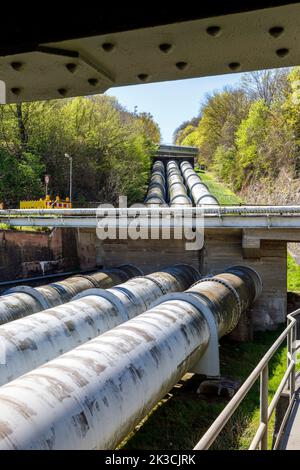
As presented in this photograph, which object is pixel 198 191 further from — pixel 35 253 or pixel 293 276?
pixel 35 253

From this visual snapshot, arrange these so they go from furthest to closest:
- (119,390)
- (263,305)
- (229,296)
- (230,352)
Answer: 1. (263,305)
2. (230,352)
3. (229,296)
4. (119,390)

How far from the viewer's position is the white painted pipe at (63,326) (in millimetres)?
7523

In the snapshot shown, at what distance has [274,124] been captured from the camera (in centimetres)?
3550

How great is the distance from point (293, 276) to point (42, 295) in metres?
15.9

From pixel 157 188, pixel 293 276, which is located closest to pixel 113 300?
pixel 293 276

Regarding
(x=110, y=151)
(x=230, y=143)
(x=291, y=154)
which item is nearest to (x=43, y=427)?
(x=291, y=154)

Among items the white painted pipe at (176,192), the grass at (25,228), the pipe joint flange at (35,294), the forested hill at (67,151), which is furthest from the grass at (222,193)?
the pipe joint flange at (35,294)

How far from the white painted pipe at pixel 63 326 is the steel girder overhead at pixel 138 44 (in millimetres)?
5731

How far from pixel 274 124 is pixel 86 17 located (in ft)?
119

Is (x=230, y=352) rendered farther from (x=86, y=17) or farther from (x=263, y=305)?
(x=86, y=17)

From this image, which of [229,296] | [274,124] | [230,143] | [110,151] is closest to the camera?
[229,296]

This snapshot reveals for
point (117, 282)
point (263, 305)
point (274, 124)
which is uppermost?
point (274, 124)

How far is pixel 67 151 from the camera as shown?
34625 millimetres

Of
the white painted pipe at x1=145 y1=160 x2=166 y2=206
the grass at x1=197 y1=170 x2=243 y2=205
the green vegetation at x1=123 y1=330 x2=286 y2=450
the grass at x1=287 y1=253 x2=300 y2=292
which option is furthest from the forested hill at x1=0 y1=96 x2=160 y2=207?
the green vegetation at x1=123 y1=330 x2=286 y2=450
